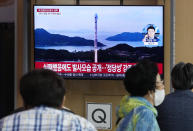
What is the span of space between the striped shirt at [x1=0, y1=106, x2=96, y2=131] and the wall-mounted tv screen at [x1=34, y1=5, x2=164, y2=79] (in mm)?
2084

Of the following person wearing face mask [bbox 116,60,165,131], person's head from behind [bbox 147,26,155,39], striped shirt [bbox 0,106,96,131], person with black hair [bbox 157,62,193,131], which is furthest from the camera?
person's head from behind [bbox 147,26,155,39]

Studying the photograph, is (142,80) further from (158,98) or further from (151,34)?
(151,34)

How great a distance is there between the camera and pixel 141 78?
5.70ft

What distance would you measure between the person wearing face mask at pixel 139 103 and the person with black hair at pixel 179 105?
34 centimetres

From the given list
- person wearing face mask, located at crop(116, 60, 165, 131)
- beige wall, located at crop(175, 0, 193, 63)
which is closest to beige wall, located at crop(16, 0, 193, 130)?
beige wall, located at crop(175, 0, 193, 63)

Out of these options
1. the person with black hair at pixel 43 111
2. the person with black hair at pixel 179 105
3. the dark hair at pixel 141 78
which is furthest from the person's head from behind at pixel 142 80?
the person with black hair at pixel 43 111

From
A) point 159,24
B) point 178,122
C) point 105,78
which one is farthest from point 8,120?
point 159,24

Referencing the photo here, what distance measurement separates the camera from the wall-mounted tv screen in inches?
130

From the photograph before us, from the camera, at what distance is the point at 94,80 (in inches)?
140

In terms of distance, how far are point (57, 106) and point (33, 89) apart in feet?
0.40

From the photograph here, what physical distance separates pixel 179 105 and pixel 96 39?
1498 millimetres

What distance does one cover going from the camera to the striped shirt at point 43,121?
1251 mm

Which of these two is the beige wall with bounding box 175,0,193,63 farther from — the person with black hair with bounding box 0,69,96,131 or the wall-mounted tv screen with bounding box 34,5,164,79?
the person with black hair with bounding box 0,69,96,131

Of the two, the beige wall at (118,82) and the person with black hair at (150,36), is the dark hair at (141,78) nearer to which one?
the person with black hair at (150,36)
